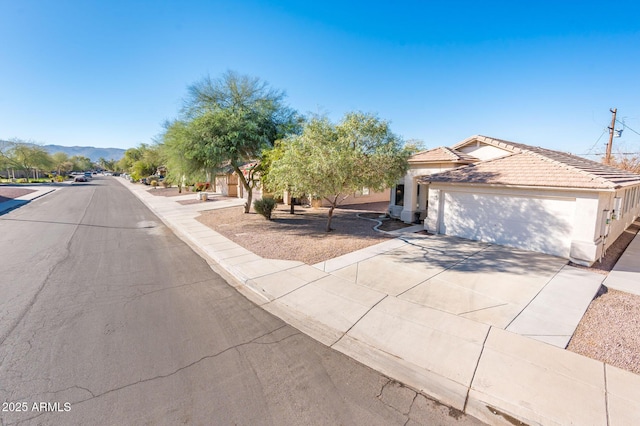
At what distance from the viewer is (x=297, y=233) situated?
12.3 m

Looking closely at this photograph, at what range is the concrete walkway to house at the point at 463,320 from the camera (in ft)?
11.0

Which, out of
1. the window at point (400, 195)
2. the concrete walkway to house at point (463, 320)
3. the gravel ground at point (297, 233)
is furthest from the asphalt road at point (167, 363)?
the window at point (400, 195)

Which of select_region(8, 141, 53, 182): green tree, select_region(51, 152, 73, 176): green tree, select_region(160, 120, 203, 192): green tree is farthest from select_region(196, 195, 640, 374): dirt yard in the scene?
select_region(51, 152, 73, 176): green tree

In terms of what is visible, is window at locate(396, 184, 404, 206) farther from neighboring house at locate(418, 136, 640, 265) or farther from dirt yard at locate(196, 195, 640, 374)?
neighboring house at locate(418, 136, 640, 265)

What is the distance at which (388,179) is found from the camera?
34.9ft

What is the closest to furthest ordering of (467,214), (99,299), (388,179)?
1. (99,299)
2. (388,179)
3. (467,214)

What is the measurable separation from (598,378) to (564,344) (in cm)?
82

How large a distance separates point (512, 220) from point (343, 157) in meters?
6.73

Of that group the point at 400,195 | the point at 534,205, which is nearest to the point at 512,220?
the point at 534,205

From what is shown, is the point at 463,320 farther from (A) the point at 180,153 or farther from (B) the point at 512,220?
(A) the point at 180,153

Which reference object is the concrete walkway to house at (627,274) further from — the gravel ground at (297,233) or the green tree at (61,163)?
the green tree at (61,163)

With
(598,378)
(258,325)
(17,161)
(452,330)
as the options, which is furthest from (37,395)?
(17,161)

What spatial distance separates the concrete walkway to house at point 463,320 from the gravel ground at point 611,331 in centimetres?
19

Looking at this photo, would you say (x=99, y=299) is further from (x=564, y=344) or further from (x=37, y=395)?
(x=564, y=344)
